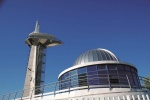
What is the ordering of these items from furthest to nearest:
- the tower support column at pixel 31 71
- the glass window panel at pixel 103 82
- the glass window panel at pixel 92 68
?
the tower support column at pixel 31 71 → the glass window panel at pixel 92 68 → the glass window panel at pixel 103 82

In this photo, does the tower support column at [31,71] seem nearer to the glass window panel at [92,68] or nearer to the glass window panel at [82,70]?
the glass window panel at [82,70]

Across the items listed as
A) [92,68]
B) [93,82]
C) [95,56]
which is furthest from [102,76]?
[95,56]

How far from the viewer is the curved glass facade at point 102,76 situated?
49.0 feet

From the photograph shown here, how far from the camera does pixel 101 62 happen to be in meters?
15.4

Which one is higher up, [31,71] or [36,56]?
[36,56]

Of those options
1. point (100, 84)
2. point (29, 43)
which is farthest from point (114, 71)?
point (29, 43)

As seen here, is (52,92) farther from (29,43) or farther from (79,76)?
(29,43)

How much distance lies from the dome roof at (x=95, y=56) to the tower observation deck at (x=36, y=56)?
38.7ft

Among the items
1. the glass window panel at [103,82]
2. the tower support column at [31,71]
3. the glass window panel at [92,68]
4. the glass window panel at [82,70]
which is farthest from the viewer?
the tower support column at [31,71]

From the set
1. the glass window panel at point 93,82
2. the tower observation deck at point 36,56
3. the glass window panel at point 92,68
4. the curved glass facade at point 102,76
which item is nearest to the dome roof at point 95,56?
the glass window panel at point 92,68

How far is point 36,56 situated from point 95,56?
15.2 m

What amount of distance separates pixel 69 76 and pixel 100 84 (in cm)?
329

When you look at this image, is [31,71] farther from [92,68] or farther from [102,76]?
[102,76]

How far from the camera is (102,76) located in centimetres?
1507
